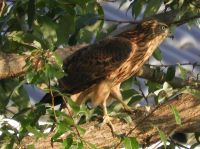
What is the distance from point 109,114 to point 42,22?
1.23ft

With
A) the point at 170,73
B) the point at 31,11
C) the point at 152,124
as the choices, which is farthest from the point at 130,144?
the point at 170,73

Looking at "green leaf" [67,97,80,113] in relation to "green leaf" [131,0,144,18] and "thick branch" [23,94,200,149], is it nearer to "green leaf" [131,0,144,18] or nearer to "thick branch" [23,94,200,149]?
"thick branch" [23,94,200,149]

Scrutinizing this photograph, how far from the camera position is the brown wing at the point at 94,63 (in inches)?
110

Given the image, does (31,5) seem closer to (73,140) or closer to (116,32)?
(73,140)

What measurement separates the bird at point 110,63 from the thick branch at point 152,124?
0.87 ft

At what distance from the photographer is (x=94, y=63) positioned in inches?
114

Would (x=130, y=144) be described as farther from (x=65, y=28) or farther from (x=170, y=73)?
(x=170, y=73)

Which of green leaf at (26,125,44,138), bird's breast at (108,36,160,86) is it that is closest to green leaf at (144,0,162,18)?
bird's breast at (108,36,160,86)

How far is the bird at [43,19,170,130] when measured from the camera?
2.82 metres

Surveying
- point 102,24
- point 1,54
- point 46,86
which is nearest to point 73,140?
point 46,86

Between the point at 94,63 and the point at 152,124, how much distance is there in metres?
0.53

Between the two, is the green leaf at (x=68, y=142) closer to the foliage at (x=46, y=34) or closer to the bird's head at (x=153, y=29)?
the foliage at (x=46, y=34)

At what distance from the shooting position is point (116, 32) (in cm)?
314

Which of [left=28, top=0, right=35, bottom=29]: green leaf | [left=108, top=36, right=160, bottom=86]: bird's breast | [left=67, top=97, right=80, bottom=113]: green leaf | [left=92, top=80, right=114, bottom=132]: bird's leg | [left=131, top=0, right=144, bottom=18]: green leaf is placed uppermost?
[left=28, top=0, right=35, bottom=29]: green leaf
